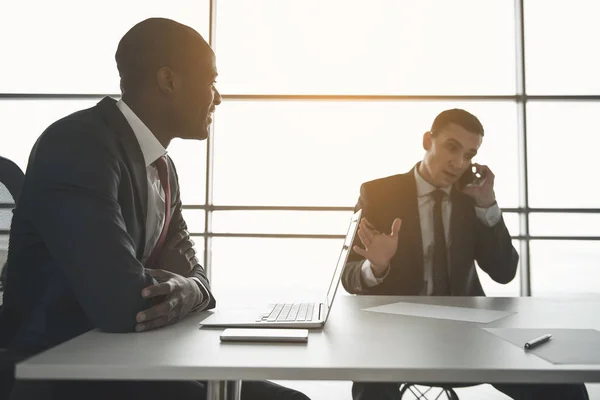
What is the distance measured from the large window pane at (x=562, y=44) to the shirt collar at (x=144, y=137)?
122 inches

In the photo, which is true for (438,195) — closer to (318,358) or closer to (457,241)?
(457,241)

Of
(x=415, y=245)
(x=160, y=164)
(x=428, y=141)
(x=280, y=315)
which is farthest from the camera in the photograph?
(x=428, y=141)

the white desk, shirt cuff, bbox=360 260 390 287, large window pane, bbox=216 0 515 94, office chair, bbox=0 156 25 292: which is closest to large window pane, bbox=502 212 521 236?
large window pane, bbox=216 0 515 94

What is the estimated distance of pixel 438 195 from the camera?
2299mm

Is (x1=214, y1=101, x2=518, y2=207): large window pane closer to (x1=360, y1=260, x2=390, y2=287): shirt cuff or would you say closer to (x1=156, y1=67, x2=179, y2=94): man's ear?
(x1=360, y1=260, x2=390, y2=287): shirt cuff

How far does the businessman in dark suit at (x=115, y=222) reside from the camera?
914 mm

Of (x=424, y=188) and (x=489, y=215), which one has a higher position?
(x=424, y=188)

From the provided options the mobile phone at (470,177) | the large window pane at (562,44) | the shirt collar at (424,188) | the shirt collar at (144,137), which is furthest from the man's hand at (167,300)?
the large window pane at (562,44)

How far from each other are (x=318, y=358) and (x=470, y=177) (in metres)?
1.83

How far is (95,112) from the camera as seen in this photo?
1.22 m

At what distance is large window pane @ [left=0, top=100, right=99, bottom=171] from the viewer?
362cm

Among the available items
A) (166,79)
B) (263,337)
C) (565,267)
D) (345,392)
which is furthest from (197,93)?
(565,267)

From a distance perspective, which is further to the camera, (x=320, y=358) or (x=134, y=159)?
(x=134, y=159)

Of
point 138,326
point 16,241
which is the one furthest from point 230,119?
point 138,326
